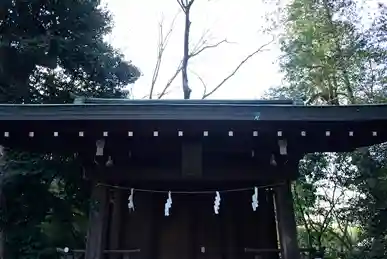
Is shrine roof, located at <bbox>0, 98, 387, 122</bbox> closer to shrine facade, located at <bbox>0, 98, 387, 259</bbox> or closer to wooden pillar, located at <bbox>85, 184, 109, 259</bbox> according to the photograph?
shrine facade, located at <bbox>0, 98, 387, 259</bbox>

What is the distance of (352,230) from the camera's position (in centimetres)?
1062

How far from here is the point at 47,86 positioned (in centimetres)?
838

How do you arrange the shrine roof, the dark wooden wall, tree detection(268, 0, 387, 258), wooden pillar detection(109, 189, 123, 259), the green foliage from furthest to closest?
1. tree detection(268, 0, 387, 258)
2. the green foliage
3. the dark wooden wall
4. wooden pillar detection(109, 189, 123, 259)
5. the shrine roof

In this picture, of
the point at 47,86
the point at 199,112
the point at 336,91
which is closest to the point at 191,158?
the point at 199,112

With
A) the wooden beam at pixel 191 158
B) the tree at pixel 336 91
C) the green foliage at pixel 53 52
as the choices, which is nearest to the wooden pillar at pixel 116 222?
the wooden beam at pixel 191 158

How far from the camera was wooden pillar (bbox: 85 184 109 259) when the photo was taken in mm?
4406

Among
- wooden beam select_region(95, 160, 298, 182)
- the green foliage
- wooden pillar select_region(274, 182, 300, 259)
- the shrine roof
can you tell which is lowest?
wooden pillar select_region(274, 182, 300, 259)

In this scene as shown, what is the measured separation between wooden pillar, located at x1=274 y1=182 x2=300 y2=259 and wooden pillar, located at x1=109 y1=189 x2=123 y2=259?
1.88 meters

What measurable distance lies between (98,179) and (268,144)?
1961 mm

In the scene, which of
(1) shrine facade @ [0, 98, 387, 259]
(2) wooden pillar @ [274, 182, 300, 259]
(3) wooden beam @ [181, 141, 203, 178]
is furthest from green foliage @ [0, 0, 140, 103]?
(2) wooden pillar @ [274, 182, 300, 259]

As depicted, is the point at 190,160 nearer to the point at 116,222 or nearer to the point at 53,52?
the point at 116,222

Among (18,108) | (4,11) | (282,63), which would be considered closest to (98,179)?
(18,108)

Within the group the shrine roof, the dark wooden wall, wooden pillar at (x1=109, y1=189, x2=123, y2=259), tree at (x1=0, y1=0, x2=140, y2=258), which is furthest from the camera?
tree at (x1=0, y1=0, x2=140, y2=258)

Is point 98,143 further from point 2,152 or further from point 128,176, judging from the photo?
point 2,152
